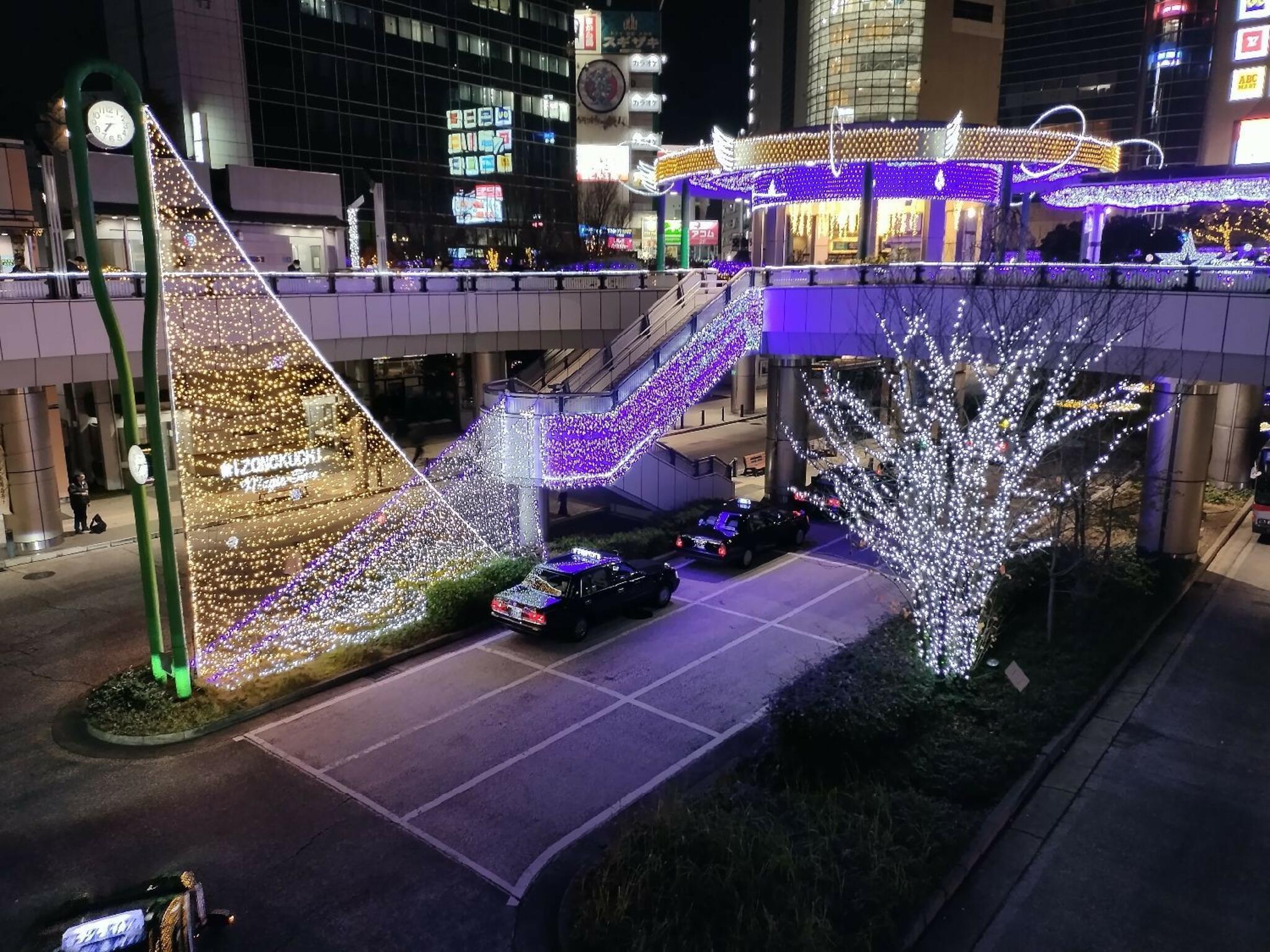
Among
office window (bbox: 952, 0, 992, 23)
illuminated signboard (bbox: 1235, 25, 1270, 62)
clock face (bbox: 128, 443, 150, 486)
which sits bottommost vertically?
clock face (bbox: 128, 443, 150, 486)

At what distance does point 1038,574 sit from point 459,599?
11.5 m

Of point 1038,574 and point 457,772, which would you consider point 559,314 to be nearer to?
point 1038,574

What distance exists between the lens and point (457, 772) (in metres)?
11.8

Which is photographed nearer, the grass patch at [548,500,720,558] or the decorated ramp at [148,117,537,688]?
the decorated ramp at [148,117,537,688]

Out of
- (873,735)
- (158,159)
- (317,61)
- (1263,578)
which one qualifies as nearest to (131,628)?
(158,159)

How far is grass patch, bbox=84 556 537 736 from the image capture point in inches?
507

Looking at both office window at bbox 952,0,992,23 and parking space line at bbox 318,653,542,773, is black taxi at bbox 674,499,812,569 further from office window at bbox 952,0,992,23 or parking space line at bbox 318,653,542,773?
office window at bbox 952,0,992,23

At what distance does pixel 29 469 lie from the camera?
21.6 meters

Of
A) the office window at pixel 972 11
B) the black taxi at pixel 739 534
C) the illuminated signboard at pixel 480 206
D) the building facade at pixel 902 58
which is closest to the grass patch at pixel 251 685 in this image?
the black taxi at pixel 739 534

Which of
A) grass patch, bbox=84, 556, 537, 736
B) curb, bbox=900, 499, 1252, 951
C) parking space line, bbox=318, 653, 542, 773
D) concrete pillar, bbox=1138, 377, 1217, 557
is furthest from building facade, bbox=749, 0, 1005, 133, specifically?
parking space line, bbox=318, 653, 542, 773

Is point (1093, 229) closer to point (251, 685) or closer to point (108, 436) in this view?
point (251, 685)

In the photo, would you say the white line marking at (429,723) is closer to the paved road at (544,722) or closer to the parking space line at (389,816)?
the paved road at (544,722)

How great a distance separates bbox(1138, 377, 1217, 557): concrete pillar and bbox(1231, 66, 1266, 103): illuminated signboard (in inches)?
1761

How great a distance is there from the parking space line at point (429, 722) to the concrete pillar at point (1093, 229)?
37.1 m
